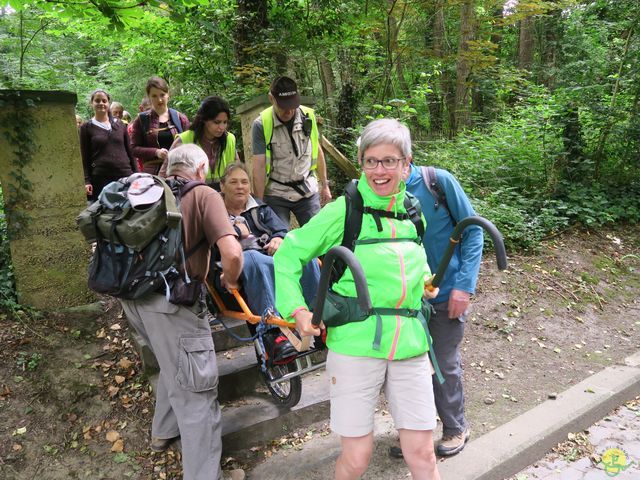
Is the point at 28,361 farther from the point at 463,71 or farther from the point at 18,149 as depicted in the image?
the point at 463,71

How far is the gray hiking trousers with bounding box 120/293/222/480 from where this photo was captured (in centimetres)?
273

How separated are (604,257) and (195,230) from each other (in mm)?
6073

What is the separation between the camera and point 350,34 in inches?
293

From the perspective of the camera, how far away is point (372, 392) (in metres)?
2.16

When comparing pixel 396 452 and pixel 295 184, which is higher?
pixel 295 184

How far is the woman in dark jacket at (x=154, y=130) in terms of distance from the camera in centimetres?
477

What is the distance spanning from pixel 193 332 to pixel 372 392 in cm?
117

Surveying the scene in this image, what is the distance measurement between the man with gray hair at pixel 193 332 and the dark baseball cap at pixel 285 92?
4.67 feet

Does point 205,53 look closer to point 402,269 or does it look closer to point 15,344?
point 15,344

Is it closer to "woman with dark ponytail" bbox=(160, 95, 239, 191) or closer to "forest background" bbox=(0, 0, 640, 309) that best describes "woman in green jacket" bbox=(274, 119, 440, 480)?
"woman with dark ponytail" bbox=(160, 95, 239, 191)

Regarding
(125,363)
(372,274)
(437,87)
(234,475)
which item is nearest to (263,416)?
(234,475)

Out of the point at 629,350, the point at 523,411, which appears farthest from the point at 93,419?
the point at 629,350

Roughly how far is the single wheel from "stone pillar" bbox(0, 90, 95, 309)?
210 cm

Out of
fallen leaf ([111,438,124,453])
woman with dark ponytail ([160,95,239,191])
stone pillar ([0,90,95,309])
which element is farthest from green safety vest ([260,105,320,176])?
fallen leaf ([111,438,124,453])
